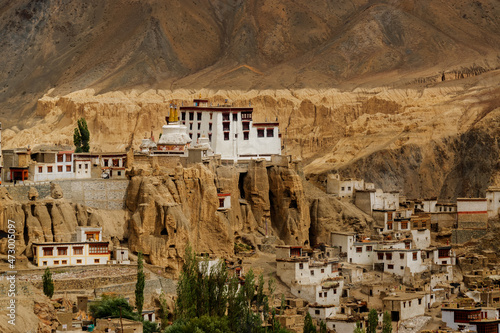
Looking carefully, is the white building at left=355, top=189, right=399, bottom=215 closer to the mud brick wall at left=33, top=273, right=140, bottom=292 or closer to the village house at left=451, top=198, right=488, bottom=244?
the village house at left=451, top=198, right=488, bottom=244

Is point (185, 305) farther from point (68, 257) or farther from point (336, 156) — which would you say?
point (336, 156)

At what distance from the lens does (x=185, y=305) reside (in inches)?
2864

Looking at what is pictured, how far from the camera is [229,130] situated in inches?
3834

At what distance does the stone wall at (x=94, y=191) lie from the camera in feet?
277

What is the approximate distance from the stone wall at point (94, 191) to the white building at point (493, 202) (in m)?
27.4

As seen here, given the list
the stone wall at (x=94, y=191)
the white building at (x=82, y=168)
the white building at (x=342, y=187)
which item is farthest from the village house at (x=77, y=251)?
the white building at (x=342, y=187)

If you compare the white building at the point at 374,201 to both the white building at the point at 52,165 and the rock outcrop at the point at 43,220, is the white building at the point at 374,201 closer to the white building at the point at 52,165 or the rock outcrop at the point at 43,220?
the white building at the point at 52,165

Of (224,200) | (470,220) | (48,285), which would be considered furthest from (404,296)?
(470,220)

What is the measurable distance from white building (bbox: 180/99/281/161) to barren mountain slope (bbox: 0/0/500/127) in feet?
191

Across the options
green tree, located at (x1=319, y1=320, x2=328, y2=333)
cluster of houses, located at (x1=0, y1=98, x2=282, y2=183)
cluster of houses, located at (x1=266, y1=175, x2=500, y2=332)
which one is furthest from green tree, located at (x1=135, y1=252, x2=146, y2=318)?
cluster of houses, located at (x1=0, y1=98, x2=282, y2=183)

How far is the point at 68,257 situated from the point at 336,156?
53530 millimetres

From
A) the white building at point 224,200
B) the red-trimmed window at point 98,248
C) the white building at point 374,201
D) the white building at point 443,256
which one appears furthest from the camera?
the white building at point 374,201

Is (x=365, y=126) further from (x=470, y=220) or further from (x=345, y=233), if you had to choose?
(x=345, y=233)

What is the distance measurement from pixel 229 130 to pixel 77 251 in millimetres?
20400
